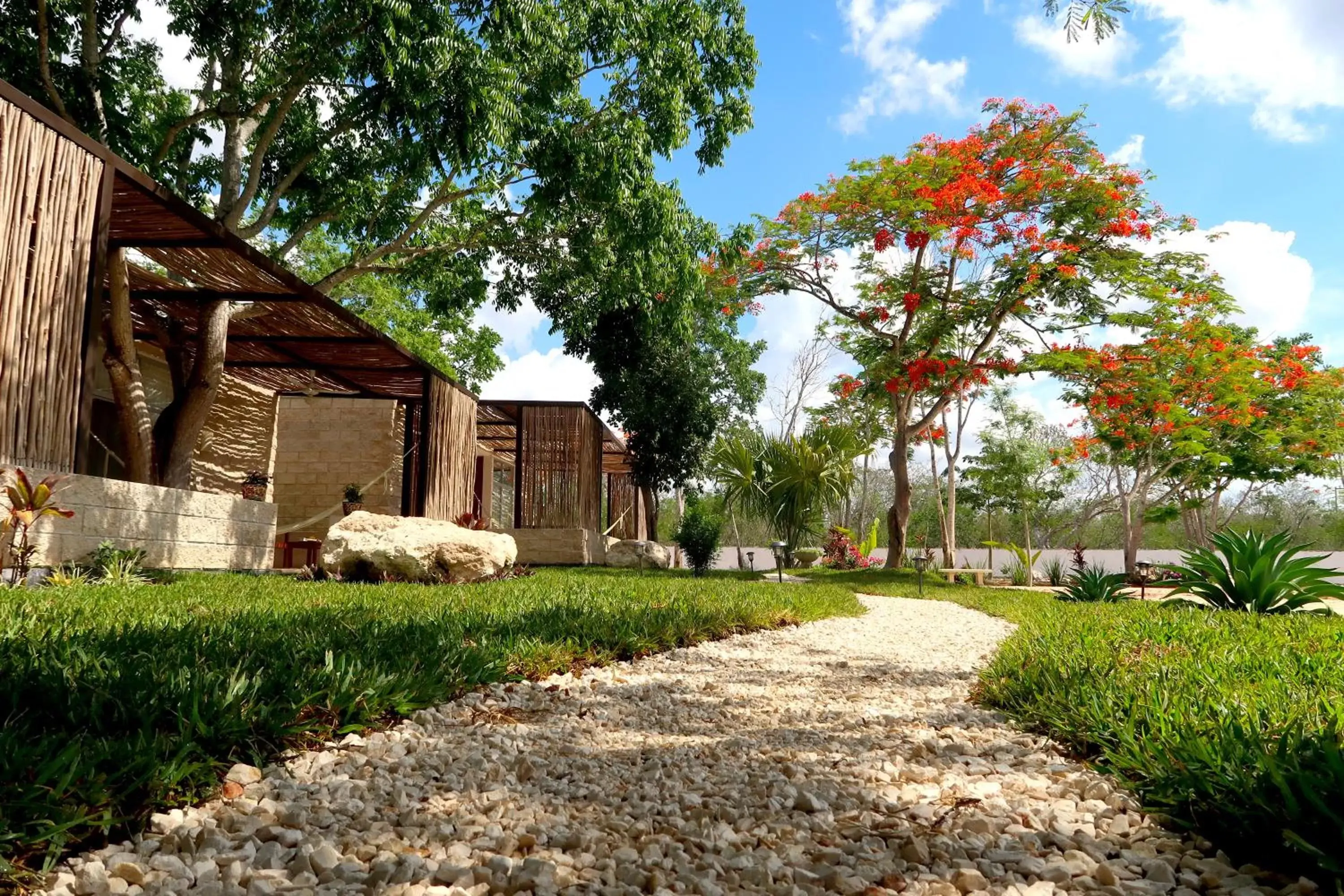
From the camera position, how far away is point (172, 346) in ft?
30.3

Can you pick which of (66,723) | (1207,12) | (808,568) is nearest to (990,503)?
(808,568)

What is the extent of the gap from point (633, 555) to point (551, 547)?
174cm

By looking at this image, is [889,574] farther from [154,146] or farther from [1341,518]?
[1341,518]

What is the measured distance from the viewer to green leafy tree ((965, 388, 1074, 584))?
78.6ft

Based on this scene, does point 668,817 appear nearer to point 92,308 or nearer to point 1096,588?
point 92,308

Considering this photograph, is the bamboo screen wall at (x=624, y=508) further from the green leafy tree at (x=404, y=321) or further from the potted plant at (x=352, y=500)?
the potted plant at (x=352, y=500)

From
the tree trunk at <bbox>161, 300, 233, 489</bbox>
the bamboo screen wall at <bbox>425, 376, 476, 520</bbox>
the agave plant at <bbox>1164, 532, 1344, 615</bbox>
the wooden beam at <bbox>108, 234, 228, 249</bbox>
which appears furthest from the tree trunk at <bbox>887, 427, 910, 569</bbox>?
the wooden beam at <bbox>108, 234, 228, 249</bbox>

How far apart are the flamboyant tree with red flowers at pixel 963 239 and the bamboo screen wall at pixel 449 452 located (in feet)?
15.4

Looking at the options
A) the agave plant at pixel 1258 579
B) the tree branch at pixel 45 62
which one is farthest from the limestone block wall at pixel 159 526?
the agave plant at pixel 1258 579

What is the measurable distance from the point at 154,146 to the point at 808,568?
13132 mm

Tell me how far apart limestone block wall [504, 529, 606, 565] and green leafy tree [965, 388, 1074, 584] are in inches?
528

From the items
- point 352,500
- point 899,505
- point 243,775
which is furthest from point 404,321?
point 243,775

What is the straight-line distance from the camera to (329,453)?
40.9 feet

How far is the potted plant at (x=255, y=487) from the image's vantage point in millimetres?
10008
